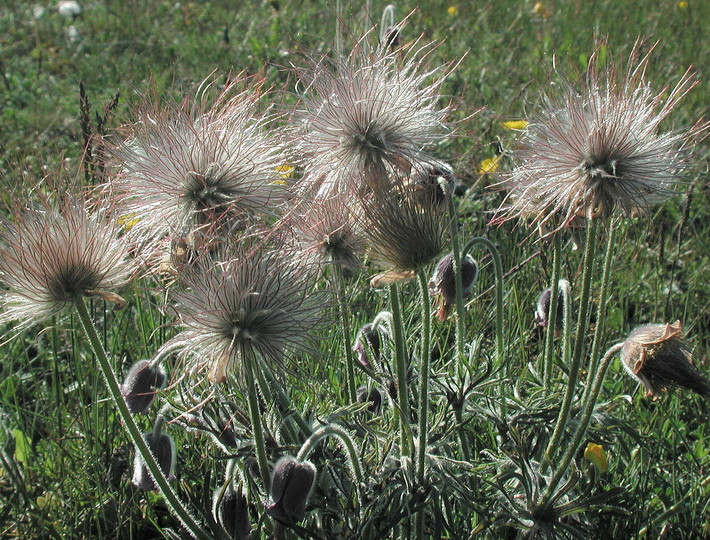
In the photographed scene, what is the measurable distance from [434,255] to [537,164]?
336 millimetres

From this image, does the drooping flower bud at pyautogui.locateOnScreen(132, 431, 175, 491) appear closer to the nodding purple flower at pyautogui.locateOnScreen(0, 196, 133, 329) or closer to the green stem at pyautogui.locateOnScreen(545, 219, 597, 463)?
the nodding purple flower at pyautogui.locateOnScreen(0, 196, 133, 329)

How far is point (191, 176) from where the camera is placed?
5.94 ft

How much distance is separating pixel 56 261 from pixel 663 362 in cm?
134

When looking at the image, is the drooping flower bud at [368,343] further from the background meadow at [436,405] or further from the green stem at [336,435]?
the green stem at [336,435]

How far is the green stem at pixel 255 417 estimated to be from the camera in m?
1.63

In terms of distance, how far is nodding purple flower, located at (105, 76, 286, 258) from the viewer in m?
Result: 1.80

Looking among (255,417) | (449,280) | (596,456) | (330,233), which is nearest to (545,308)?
(449,280)

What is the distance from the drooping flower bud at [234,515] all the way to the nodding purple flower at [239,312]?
0.33 m

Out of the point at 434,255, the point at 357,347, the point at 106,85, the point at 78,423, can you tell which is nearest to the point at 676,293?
the point at 357,347

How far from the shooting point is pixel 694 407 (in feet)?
9.29

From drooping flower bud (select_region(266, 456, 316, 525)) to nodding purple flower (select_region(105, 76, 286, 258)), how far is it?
0.55 m

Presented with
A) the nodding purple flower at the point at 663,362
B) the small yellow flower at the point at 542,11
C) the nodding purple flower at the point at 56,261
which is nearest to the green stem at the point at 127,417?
the nodding purple flower at the point at 56,261

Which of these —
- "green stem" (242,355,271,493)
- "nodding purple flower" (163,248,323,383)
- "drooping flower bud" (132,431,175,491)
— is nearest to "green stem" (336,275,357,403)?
"nodding purple flower" (163,248,323,383)

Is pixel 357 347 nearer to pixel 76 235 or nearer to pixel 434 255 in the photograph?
pixel 434 255
